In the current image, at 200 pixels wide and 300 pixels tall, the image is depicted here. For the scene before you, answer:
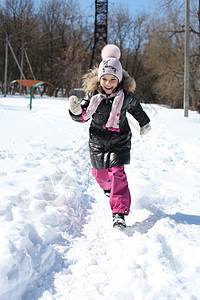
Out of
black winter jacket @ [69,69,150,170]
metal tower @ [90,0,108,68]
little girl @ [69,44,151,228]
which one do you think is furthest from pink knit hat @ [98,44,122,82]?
metal tower @ [90,0,108,68]

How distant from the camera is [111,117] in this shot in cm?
258

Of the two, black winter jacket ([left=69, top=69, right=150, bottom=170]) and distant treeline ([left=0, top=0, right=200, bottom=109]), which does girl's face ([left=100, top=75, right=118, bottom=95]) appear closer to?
black winter jacket ([left=69, top=69, right=150, bottom=170])

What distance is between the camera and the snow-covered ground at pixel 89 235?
163 cm

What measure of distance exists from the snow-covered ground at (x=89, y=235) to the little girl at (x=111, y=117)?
33 centimetres

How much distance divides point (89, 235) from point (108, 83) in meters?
1.34

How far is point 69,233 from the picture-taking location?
7.77 feet

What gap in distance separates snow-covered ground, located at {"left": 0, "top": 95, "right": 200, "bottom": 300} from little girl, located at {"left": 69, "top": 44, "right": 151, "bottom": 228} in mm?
328

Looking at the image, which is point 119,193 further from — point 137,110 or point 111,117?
point 137,110

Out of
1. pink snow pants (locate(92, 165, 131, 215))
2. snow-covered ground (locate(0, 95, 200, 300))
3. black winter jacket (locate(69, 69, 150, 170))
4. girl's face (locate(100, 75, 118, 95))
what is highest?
girl's face (locate(100, 75, 118, 95))

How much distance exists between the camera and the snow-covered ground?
5.36 feet

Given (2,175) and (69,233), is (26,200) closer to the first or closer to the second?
(69,233)

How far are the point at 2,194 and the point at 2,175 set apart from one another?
780mm

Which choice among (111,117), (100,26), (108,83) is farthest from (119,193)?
(100,26)

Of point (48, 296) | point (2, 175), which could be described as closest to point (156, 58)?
point (2, 175)
